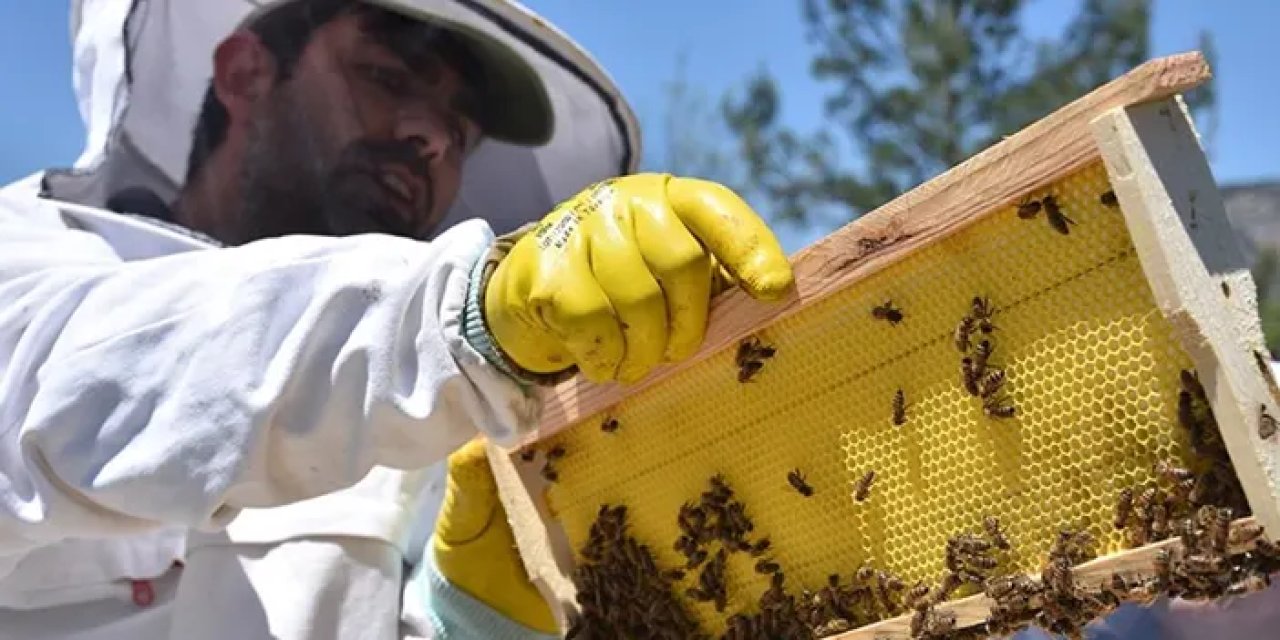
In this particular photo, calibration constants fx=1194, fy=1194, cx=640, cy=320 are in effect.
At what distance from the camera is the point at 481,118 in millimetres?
3324

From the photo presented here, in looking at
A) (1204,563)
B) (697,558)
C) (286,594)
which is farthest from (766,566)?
(286,594)

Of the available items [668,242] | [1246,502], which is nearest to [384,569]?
[668,242]

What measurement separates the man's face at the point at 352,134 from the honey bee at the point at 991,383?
1.96 m

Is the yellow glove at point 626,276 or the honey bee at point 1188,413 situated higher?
the yellow glove at point 626,276

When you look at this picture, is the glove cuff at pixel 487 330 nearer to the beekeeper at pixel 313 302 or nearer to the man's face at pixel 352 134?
the beekeeper at pixel 313 302

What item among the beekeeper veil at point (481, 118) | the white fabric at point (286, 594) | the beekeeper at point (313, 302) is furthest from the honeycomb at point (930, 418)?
the beekeeper veil at point (481, 118)

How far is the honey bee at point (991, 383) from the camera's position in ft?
5.42

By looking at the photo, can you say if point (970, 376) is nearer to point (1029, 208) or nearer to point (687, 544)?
point (1029, 208)

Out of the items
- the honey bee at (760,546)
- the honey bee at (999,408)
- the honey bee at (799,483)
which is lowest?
the honey bee at (760,546)

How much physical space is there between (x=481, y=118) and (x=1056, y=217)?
2.07 metres

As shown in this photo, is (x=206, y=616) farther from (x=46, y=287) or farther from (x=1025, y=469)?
(x=1025, y=469)

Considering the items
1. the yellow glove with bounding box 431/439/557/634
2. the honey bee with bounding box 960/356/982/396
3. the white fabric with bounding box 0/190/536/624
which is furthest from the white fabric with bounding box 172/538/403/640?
the honey bee with bounding box 960/356/982/396

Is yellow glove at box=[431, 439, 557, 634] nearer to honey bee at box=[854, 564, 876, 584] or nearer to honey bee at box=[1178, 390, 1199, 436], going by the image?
honey bee at box=[854, 564, 876, 584]

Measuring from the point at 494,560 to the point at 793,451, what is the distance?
82cm
